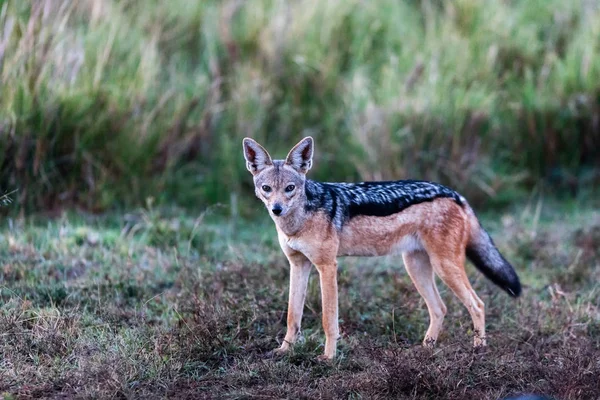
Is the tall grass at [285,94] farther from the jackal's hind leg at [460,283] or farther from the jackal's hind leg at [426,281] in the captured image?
the jackal's hind leg at [460,283]

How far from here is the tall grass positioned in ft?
29.3

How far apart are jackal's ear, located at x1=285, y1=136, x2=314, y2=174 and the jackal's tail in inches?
49.7

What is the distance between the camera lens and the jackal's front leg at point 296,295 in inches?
237

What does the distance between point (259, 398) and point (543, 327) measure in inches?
96.9

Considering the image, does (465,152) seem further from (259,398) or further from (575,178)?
(259,398)

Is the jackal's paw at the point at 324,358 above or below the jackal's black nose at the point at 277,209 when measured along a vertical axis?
below

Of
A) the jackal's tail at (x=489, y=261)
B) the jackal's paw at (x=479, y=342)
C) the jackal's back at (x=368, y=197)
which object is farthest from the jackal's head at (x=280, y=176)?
the jackal's paw at (x=479, y=342)

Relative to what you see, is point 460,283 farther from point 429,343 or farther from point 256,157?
point 256,157

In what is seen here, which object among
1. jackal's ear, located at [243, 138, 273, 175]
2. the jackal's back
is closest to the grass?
the jackal's back

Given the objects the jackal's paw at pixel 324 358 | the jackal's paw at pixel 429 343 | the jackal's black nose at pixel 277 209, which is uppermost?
the jackal's black nose at pixel 277 209

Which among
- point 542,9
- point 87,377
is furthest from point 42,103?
point 542,9

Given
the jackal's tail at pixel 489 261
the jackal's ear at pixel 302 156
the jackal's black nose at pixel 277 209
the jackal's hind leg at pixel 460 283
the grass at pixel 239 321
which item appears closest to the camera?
the grass at pixel 239 321

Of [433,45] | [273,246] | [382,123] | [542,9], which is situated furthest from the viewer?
[542,9]

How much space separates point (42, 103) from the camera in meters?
8.73
